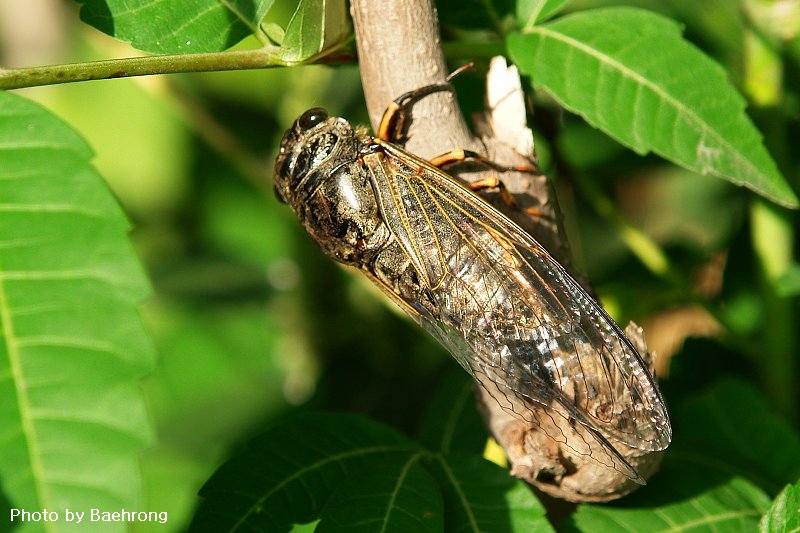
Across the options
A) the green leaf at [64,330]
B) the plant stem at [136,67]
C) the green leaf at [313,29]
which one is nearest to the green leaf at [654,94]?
the green leaf at [313,29]

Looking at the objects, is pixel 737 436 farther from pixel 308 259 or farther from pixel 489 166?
pixel 308 259

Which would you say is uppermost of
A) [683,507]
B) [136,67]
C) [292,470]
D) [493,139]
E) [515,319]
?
[136,67]

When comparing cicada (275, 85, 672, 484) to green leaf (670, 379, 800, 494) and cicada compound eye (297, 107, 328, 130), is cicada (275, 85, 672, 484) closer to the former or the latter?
cicada compound eye (297, 107, 328, 130)

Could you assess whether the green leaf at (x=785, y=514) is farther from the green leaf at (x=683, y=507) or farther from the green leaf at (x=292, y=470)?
the green leaf at (x=292, y=470)

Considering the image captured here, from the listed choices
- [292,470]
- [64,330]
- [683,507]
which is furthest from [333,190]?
[683,507]

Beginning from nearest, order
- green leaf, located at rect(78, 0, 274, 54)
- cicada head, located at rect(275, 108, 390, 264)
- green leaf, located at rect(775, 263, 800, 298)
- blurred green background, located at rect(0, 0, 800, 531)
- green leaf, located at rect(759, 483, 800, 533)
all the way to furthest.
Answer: green leaf, located at rect(759, 483, 800, 533) < green leaf, located at rect(78, 0, 274, 54) < cicada head, located at rect(275, 108, 390, 264) < green leaf, located at rect(775, 263, 800, 298) < blurred green background, located at rect(0, 0, 800, 531)

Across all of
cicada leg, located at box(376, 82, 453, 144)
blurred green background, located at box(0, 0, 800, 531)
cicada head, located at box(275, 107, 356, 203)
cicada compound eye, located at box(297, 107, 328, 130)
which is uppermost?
cicada leg, located at box(376, 82, 453, 144)

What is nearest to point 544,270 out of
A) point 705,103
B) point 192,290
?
point 705,103

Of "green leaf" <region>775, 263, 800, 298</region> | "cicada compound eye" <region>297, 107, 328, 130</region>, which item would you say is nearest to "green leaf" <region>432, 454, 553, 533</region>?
"cicada compound eye" <region>297, 107, 328, 130</region>
